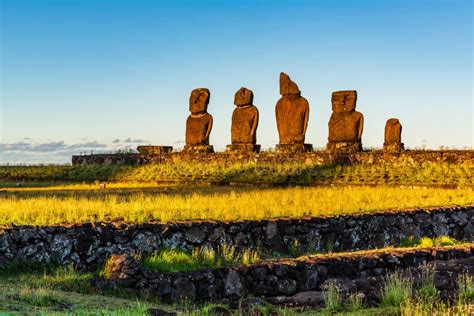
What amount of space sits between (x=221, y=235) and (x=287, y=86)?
22.0 m

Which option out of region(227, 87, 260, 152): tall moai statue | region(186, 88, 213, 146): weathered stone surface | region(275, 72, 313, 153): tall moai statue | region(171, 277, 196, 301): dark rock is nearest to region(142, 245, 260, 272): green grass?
region(171, 277, 196, 301): dark rock

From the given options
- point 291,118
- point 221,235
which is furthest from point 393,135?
point 221,235

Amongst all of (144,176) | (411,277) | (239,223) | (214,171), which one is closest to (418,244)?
(239,223)

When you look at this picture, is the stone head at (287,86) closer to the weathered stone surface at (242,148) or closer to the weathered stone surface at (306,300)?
the weathered stone surface at (242,148)

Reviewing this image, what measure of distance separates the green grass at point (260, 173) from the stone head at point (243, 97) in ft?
13.2

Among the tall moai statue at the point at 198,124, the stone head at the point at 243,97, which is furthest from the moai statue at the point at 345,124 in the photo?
the tall moai statue at the point at 198,124

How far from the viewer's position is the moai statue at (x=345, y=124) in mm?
34438

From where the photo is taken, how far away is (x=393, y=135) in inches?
1359

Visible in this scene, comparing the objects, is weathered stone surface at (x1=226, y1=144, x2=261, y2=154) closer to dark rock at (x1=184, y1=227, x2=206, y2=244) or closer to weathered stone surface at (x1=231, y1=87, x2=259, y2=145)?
weathered stone surface at (x1=231, y1=87, x2=259, y2=145)

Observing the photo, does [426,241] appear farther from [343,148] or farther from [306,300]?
[343,148]

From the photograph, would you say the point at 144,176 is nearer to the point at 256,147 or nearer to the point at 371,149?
the point at 256,147

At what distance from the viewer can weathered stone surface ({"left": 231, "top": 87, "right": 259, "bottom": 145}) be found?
121 feet

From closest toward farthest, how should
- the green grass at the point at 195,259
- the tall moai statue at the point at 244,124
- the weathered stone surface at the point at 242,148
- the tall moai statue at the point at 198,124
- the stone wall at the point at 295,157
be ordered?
the green grass at the point at 195,259 < the stone wall at the point at 295,157 < the weathered stone surface at the point at 242,148 < the tall moai statue at the point at 244,124 < the tall moai statue at the point at 198,124

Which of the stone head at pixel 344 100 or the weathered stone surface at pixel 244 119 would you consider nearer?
the stone head at pixel 344 100
